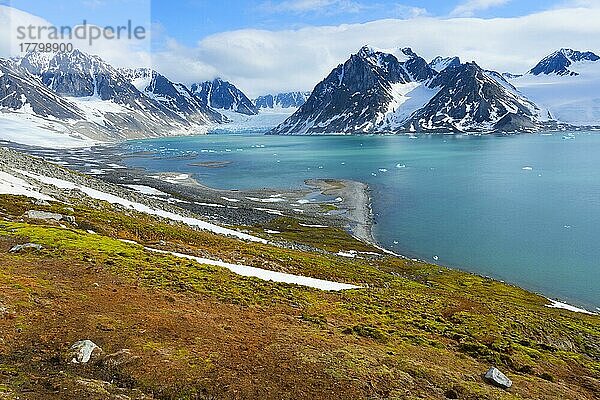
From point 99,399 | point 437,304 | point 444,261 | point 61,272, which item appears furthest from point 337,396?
point 444,261

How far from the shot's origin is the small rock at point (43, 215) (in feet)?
153

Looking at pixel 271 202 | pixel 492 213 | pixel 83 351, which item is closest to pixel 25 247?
pixel 83 351

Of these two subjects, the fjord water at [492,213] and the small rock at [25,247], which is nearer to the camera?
the small rock at [25,247]

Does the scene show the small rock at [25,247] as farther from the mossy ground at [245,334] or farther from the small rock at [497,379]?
the small rock at [497,379]

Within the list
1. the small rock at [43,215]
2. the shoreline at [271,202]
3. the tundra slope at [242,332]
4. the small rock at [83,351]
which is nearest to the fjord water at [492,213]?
the shoreline at [271,202]

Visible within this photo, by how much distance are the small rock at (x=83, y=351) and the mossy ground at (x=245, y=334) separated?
1.17 feet

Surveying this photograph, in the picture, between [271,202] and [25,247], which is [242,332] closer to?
[25,247]

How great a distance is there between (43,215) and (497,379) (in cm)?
4683

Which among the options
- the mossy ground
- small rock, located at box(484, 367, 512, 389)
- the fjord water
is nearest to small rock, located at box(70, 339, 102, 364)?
the mossy ground

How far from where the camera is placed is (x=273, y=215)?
318 ft

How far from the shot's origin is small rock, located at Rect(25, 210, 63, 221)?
46.5 m

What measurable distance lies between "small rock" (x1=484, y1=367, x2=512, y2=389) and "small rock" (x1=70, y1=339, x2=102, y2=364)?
58.5 ft

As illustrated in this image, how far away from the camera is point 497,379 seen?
21.3 meters

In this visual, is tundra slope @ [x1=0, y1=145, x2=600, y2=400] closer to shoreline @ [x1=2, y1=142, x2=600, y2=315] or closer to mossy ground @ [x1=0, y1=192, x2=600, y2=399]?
mossy ground @ [x1=0, y1=192, x2=600, y2=399]
